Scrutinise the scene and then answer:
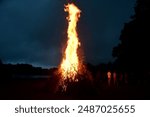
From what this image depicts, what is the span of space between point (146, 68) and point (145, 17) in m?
4.90

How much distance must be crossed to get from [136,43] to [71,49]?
18.8 metres

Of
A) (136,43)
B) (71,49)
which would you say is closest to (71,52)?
(71,49)

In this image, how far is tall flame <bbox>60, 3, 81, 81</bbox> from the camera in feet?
72.5

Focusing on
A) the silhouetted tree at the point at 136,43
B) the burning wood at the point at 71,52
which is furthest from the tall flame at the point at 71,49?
the silhouetted tree at the point at 136,43

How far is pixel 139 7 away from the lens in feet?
137

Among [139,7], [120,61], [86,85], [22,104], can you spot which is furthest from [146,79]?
[22,104]

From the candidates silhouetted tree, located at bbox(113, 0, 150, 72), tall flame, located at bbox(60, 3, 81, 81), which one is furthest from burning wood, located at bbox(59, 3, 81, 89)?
silhouetted tree, located at bbox(113, 0, 150, 72)

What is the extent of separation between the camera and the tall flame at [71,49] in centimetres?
2211

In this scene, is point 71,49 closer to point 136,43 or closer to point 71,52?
point 71,52

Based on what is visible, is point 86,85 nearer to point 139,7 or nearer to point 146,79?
point 146,79

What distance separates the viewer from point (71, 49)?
871 inches

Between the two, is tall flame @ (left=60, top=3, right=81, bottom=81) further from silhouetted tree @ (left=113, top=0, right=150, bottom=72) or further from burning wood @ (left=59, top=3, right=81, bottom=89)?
silhouetted tree @ (left=113, top=0, right=150, bottom=72)

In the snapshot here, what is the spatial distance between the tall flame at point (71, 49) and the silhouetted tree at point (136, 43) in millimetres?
16953

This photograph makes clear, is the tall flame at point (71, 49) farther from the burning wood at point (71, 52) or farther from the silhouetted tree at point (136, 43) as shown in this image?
the silhouetted tree at point (136, 43)
